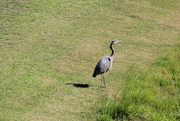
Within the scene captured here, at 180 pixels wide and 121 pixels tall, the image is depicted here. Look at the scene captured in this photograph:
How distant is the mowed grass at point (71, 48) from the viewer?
830 centimetres

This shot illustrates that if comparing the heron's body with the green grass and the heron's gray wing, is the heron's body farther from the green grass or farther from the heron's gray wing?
the green grass

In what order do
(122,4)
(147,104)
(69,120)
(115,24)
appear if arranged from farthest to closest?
(122,4)
(115,24)
(147,104)
(69,120)

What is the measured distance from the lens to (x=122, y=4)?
15.6 meters

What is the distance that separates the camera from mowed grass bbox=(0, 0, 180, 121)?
27.2 ft

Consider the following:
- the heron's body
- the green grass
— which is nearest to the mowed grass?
the green grass

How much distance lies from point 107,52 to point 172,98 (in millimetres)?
3583

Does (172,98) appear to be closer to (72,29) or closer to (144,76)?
(144,76)

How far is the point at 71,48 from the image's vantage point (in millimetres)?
11742

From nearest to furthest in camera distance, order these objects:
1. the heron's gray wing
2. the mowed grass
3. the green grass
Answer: the green grass < the mowed grass < the heron's gray wing

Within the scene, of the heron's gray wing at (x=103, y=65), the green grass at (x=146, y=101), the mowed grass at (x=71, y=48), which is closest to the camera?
the green grass at (x=146, y=101)

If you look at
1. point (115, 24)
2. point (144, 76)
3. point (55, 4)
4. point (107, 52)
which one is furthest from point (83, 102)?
point (55, 4)

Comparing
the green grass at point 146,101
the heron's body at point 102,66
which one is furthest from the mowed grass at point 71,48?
the heron's body at point 102,66

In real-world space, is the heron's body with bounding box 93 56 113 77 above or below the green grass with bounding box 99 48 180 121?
above

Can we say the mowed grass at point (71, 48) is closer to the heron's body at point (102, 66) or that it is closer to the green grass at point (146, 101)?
the green grass at point (146, 101)
